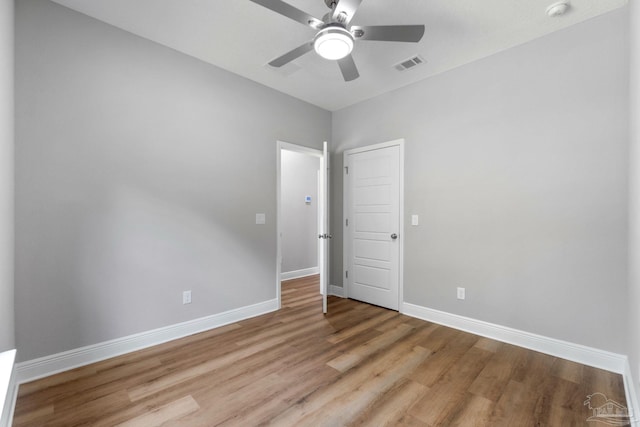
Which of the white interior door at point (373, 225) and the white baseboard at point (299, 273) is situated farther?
the white baseboard at point (299, 273)

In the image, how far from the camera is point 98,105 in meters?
2.43

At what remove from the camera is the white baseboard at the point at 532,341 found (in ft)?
7.48

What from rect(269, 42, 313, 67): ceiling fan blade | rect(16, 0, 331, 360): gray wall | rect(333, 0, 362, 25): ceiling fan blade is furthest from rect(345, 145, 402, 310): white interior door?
rect(333, 0, 362, 25): ceiling fan blade

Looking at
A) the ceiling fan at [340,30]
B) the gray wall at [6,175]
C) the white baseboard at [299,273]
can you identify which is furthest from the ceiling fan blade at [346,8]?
the white baseboard at [299,273]

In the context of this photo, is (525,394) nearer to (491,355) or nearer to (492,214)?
(491,355)

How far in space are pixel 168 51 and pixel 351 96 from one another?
89.5 inches

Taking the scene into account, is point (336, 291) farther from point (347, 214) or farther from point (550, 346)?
point (550, 346)

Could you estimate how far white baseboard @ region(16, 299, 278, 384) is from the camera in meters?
2.12

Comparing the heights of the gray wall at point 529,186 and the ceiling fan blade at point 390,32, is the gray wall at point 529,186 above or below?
below

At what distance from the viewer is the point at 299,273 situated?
5.71 m

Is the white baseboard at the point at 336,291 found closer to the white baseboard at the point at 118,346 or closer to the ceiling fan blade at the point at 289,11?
the white baseboard at the point at 118,346

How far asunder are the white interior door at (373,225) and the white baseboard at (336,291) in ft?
0.46

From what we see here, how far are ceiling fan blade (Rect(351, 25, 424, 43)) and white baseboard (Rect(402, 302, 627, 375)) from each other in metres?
2.77

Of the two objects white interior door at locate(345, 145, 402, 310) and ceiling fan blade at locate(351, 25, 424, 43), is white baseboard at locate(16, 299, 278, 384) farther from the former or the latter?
ceiling fan blade at locate(351, 25, 424, 43)
